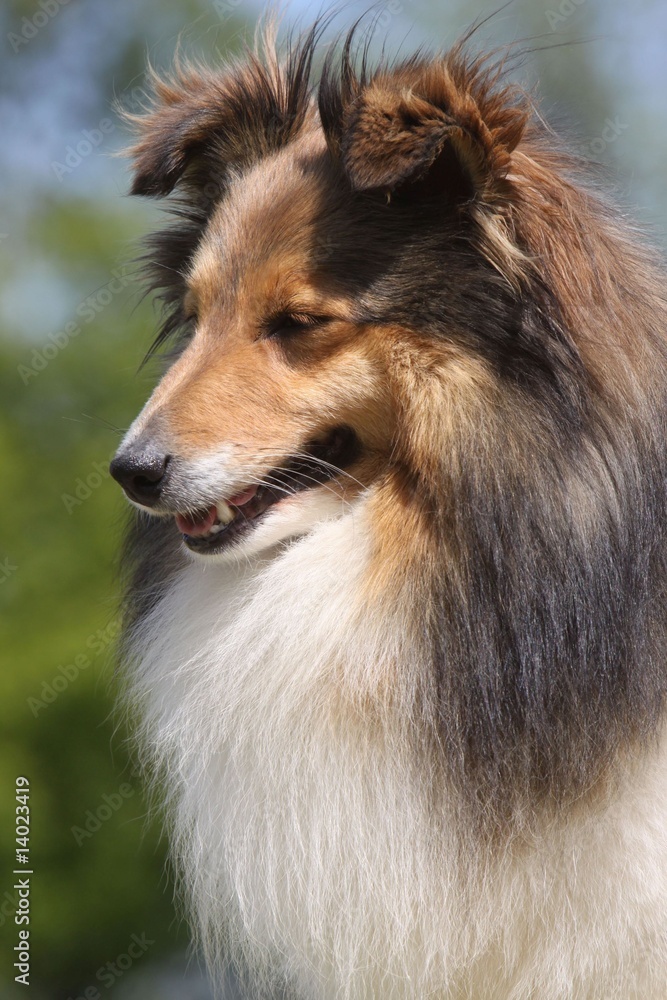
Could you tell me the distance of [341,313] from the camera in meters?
1.81

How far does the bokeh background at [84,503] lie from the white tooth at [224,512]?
1.79m

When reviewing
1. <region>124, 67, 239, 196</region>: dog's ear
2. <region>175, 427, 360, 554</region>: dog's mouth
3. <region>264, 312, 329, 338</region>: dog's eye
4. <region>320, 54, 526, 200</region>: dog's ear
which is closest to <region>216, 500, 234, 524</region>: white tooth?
<region>175, 427, 360, 554</region>: dog's mouth

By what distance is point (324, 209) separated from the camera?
1910mm

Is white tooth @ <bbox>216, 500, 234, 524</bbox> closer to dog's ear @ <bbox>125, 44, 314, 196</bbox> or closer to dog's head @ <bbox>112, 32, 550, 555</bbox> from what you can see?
dog's head @ <bbox>112, 32, 550, 555</bbox>

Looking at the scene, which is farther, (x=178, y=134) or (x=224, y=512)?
(x=178, y=134)

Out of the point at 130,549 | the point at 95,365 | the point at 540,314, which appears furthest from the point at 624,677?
the point at 95,365

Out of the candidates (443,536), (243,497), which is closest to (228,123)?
(243,497)

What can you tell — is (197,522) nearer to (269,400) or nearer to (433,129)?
(269,400)

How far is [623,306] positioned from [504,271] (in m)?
0.25

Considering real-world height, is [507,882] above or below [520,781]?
below

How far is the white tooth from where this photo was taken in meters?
1.88

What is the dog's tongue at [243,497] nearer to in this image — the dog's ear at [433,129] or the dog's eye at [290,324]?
the dog's eye at [290,324]

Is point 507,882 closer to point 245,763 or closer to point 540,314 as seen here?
point 245,763

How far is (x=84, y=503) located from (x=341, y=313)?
2.64m
